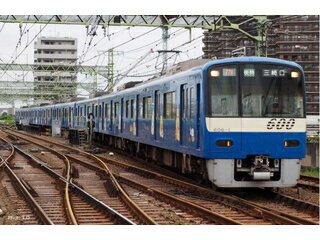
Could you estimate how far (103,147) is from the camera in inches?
1120

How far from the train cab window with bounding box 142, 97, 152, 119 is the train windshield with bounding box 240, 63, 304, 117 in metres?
5.66

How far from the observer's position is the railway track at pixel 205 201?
29.8 feet

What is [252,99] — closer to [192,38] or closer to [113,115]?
[192,38]

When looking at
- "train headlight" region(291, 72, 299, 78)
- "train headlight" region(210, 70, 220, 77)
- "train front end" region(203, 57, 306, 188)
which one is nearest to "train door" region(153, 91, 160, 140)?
"train front end" region(203, 57, 306, 188)

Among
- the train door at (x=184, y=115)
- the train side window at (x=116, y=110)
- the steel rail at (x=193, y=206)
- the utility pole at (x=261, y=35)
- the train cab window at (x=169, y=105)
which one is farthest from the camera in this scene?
the train side window at (x=116, y=110)

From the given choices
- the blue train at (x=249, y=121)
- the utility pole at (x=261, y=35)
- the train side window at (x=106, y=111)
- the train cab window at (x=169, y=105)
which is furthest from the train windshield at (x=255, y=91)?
the train side window at (x=106, y=111)

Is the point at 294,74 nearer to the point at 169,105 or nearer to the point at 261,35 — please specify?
the point at 169,105

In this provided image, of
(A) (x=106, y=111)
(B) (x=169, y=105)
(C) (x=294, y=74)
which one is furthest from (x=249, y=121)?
(A) (x=106, y=111)

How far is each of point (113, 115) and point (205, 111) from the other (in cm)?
1334

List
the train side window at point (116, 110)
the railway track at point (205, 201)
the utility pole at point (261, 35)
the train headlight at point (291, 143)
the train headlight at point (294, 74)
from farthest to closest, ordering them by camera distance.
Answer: the train side window at point (116, 110), the utility pole at point (261, 35), the train headlight at point (294, 74), the train headlight at point (291, 143), the railway track at point (205, 201)

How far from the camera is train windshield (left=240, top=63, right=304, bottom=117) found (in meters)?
11.0

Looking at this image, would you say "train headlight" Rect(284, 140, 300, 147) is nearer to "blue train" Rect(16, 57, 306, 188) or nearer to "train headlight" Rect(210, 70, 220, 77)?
"blue train" Rect(16, 57, 306, 188)

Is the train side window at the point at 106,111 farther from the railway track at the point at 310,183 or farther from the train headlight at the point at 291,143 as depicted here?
the train headlight at the point at 291,143

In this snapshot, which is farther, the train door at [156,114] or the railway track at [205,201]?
the train door at [156,114]
